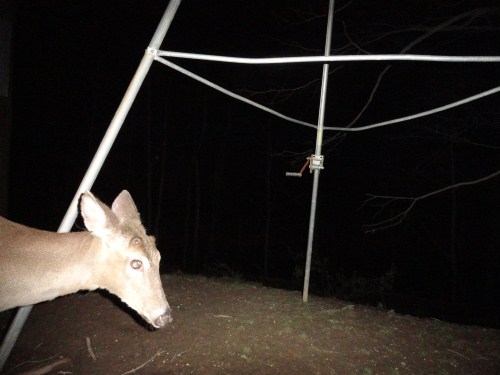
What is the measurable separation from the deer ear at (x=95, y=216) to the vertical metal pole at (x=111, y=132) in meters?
0.19

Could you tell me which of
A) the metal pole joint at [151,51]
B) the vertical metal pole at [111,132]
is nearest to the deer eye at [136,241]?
the vertical metal pole at [111,132]

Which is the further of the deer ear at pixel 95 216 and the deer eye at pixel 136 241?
the deer eye at pixel 136 241

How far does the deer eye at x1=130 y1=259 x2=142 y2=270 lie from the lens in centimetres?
312

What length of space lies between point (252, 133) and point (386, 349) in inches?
974

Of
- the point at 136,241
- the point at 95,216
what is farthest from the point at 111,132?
the point at 136,241

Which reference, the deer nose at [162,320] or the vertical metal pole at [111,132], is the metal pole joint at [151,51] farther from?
the deer nose at [162,320]

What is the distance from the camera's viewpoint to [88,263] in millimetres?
3094

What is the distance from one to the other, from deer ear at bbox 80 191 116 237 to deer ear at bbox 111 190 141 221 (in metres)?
0.27

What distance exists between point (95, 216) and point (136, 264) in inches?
21.7

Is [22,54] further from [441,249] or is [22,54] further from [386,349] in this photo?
[441,249]

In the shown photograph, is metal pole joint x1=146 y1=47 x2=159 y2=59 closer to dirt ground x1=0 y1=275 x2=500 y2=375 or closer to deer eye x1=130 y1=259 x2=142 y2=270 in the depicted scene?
deer eye x1=130 y1=259 x2=142 y2=270

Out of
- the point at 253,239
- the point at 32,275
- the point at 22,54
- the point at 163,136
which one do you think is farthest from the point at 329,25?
the point at 22,54

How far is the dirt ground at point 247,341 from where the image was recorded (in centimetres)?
339

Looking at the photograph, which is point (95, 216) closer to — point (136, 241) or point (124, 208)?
point (136, 241)
